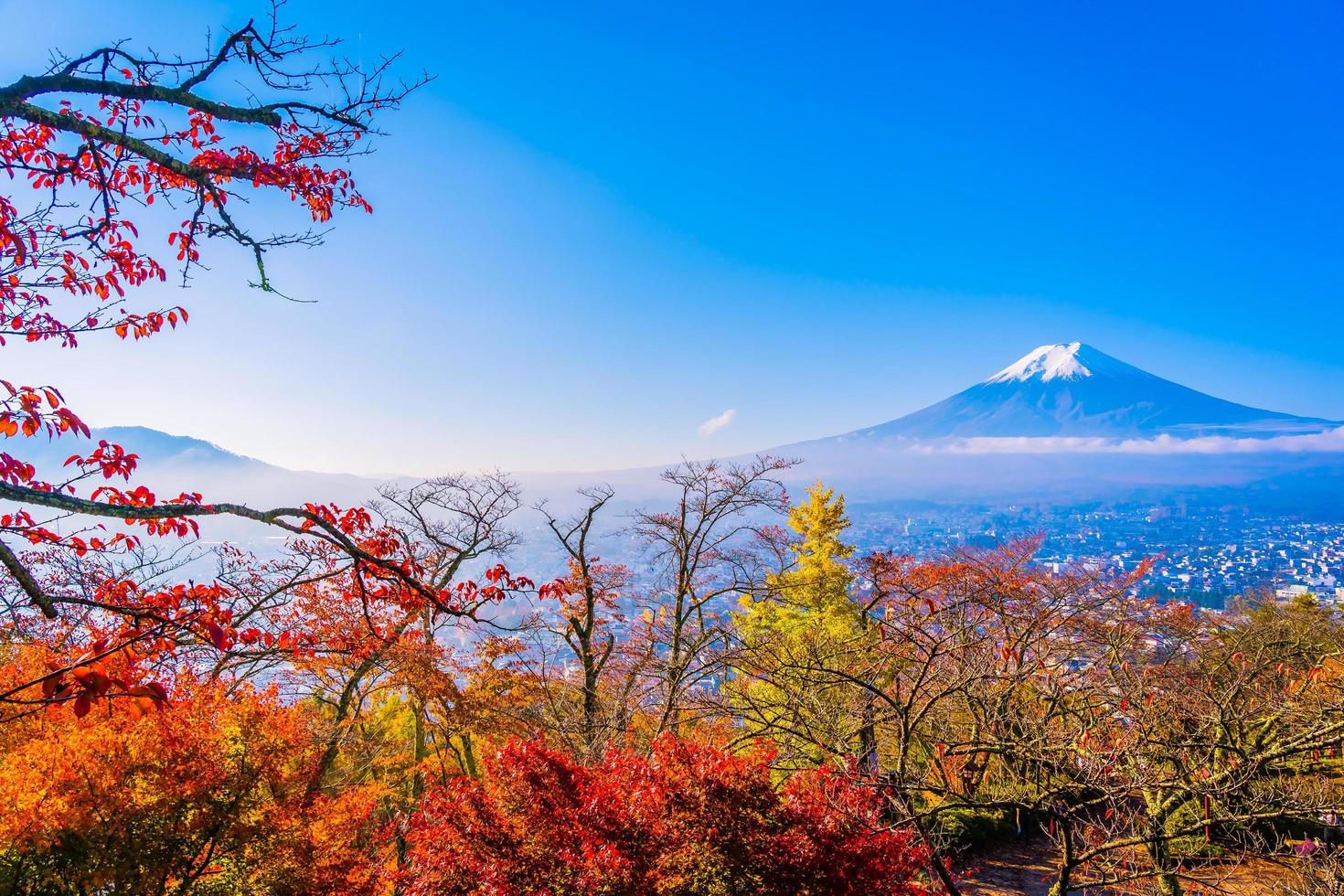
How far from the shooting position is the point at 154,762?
5.44 metres

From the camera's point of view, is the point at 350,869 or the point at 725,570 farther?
the point at 725,570

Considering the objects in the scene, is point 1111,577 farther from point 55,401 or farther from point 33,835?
point 33,835

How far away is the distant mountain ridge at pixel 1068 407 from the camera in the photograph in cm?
17225

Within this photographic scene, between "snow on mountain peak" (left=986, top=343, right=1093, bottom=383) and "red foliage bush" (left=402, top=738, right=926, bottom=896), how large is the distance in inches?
8474

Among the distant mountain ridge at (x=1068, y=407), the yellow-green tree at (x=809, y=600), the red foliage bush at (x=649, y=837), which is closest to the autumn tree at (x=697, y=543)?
the yellow-green tree at (x=809, y=600)

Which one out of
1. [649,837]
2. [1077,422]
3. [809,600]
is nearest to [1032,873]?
[809,600]

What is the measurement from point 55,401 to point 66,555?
685 centimetres

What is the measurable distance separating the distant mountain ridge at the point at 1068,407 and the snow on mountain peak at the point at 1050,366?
0.32 m

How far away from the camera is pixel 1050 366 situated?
630ft

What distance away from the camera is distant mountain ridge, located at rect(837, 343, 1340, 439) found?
172 metres

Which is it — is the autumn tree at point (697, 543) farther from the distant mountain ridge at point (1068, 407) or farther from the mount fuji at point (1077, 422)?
the distant mountain ridge at point (1068, 407)

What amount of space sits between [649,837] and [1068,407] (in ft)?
735

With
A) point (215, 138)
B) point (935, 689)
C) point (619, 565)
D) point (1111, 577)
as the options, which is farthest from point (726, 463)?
point (215, 138)

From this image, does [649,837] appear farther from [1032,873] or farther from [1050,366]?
[1050,366]
